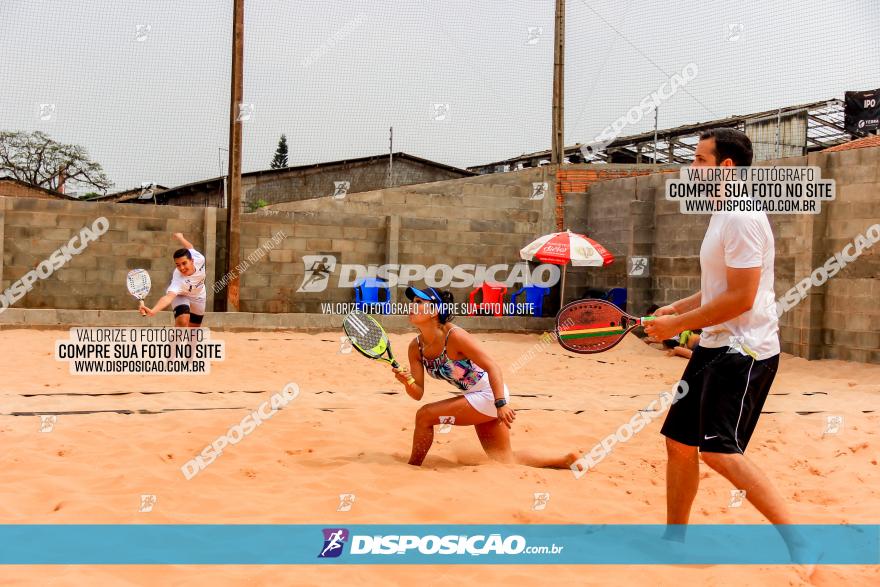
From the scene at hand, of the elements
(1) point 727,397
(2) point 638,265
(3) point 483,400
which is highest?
(2) point 638,265

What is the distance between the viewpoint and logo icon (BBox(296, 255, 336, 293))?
47.7 feet

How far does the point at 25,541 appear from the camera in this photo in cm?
335

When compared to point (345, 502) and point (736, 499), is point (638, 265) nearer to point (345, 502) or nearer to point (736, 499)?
point (736, 499)

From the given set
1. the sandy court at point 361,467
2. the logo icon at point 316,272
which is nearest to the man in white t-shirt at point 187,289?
the sandy court at point 361,467

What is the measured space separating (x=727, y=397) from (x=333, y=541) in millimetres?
1851

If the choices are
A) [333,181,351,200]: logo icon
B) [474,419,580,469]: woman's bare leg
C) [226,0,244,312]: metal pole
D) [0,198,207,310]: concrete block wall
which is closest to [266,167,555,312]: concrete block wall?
[226,0,244,312]: metal pole

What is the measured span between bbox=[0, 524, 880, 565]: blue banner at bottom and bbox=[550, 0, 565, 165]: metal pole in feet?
46.9

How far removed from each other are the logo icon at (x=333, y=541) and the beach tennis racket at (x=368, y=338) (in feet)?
5.86

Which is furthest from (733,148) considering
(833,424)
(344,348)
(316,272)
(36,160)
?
(36,160)

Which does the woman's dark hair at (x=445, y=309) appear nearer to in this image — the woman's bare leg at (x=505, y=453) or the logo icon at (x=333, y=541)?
the woman's bare leg at (x=505, y=453)

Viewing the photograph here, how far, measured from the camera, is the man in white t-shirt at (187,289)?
31.6 feet

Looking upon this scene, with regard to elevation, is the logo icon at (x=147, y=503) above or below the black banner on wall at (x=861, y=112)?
below

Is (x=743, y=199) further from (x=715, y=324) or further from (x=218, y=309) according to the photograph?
(x=218, y=309)

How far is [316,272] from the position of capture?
14.6 m
